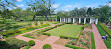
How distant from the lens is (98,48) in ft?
24.2

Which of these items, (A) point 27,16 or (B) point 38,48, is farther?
(A) point 27,16

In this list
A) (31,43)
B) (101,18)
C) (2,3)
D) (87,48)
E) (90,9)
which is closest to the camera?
(2,3)

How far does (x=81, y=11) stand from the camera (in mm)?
51125

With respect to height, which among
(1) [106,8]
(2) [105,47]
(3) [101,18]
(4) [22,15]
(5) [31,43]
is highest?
(1) [106,8]

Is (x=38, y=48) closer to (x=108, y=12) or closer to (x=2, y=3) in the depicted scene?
(x=2, y=3)

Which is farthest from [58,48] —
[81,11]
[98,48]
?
[81,11]

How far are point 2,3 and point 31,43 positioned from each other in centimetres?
550

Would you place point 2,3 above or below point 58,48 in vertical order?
above

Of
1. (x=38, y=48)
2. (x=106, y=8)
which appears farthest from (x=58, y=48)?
(x=106, y=8)

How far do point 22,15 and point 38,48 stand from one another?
32.4 meters

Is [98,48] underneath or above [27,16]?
underneath

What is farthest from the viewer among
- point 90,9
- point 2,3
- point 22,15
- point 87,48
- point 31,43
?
point 90,9

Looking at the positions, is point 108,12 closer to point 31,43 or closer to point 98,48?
point 98,48

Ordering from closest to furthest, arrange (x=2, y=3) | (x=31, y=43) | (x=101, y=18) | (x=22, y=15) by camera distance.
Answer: (x=2, y=3) → (x=31, y=43) → (x=101, y=18) → (x=22, y=15)
